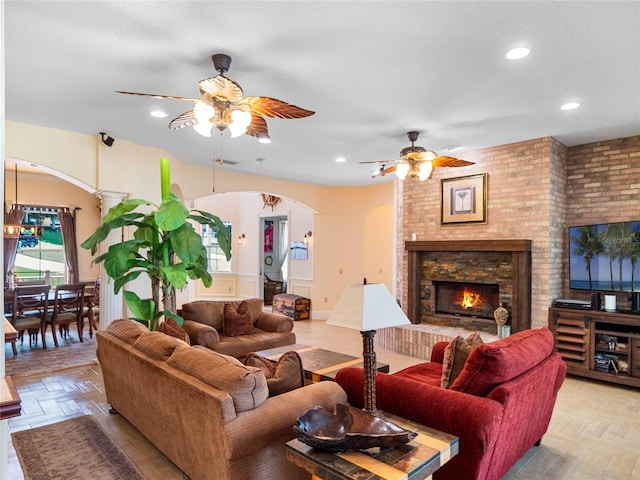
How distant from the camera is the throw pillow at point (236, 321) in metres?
4.96

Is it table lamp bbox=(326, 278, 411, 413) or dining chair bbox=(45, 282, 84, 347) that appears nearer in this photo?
table lamp bbox=(326, 278, 411, 413)

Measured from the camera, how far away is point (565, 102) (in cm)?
365

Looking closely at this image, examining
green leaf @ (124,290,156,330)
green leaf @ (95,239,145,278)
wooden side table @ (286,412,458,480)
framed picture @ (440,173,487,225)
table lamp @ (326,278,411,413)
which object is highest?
framed picture @ (440,173,487,225)

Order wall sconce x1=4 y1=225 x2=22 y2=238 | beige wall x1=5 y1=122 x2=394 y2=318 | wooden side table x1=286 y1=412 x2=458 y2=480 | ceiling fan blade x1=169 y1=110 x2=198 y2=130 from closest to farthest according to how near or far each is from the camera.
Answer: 1. wooden side table x1=286 y1=412 x2=458 y2=480
2. ceiling fan blade x1=169 y1=110 x2=198 y2=130
3. beige wall x1=5 y1=122 x2=394 y2=318
4. wall sconce x1=4 y1=225 x2=22 y2=238

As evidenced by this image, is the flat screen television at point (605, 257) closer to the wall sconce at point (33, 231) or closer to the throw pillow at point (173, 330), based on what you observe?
the throw pillow at point (173, 330)

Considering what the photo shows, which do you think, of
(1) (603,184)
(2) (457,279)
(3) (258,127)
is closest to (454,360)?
(3) (258,127)

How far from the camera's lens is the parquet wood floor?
2662mm

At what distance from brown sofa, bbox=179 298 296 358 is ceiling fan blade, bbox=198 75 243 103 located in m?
2.75

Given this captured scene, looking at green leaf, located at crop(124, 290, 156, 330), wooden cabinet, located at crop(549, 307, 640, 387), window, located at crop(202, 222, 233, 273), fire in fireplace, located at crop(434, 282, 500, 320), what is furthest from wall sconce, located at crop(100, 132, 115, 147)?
window, located at crop(202, 222, 233, 273)

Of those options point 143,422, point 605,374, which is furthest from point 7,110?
point 605,374

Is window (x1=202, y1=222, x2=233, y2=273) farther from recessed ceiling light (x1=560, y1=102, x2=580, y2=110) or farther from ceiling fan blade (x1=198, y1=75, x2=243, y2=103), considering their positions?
recessed ceiling light (x1=560, y1=102, x2=580, y2=110)

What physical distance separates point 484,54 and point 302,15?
1.36 m

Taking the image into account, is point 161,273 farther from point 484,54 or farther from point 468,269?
point 468,269

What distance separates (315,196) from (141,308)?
16.6ft
